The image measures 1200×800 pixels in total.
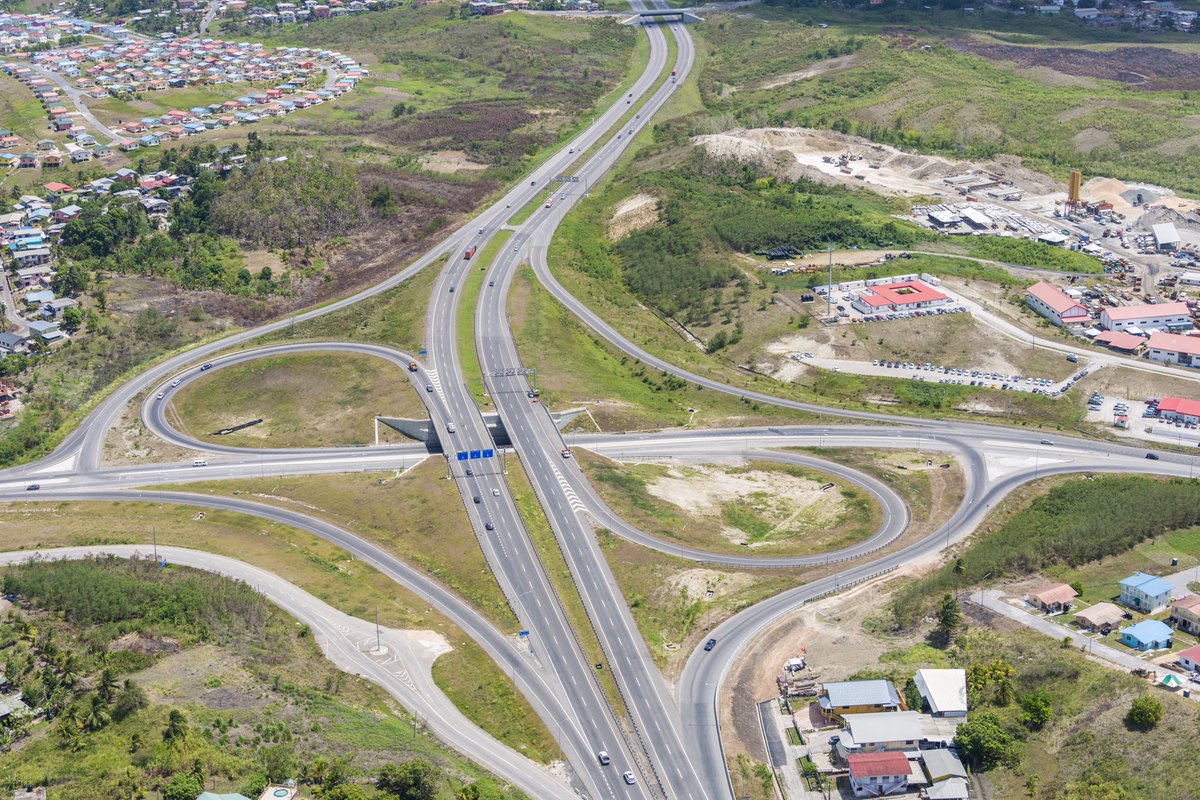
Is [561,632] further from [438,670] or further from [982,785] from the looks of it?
[982,785]

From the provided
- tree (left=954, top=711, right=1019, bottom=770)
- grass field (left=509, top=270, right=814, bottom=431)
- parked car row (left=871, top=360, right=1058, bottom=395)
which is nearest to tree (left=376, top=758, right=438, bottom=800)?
tree (left=954, top=711, right=1019, bottom=770)

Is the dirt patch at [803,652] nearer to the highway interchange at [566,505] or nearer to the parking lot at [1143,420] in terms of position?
the highway interchange at [566,505]

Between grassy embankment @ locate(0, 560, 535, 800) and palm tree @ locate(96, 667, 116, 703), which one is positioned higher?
palm tree @ locate(96, 667, 116, 703)

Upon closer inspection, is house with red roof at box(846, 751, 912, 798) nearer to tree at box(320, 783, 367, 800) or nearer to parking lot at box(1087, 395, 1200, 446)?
tree at box(320, 783, 367, 800)

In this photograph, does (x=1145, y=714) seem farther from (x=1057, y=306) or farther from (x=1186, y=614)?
(x=1057, y=306)

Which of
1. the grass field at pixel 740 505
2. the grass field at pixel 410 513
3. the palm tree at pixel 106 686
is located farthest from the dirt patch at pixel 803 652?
the palm tree at pixel 106 686
